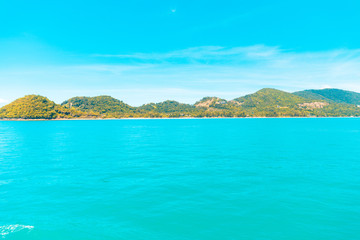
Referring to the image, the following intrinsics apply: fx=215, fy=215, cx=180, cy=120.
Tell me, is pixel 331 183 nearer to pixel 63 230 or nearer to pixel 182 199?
pixel 182 199

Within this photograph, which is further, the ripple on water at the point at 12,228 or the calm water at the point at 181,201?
the calm water at the point at 181,201

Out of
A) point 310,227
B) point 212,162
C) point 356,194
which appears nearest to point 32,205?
point 310,227

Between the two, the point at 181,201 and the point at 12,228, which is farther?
the point at 181,201

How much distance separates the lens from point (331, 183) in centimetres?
3138

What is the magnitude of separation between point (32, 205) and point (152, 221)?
14.6 metres

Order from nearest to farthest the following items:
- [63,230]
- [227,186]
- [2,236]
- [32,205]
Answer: [2,236] < [63,230] < [32,205] < [227,186]

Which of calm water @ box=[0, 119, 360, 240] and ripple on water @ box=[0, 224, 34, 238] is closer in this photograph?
ripple on water @ box=[0, 224, 34, 238]

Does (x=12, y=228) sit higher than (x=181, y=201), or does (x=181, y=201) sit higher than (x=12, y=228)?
(x=12, y=228)

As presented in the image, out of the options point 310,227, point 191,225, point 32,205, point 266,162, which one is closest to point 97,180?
point 32,205

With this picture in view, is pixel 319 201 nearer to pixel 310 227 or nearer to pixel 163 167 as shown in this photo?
pixel 310 227

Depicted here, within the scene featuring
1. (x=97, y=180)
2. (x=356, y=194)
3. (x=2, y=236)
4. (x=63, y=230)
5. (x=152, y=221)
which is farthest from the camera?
(x=97, y=180)

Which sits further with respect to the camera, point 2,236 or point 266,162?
point 266,162

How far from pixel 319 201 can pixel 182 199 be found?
52.3 ft

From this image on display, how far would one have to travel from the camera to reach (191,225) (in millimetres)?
19531
